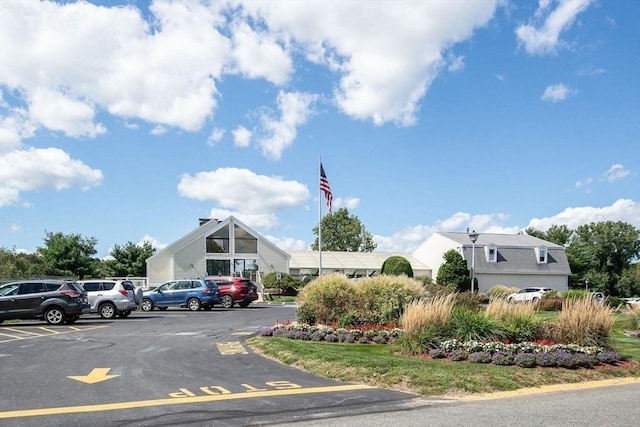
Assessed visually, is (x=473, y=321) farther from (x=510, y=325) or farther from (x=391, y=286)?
(x=391, y=286)

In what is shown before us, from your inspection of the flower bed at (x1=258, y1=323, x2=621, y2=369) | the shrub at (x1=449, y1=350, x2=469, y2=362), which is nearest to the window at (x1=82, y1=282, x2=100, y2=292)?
the flower bed at (x1=258, y1=323, x2=621, y2=369)

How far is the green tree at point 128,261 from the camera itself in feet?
217

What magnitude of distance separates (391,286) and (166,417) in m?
10.9

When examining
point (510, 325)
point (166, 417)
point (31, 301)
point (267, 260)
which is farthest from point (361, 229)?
point (166, 417)

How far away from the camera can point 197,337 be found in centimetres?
1633

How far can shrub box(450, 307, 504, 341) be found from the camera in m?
12.3

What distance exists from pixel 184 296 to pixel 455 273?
25.4 meters

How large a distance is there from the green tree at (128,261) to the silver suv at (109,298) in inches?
1687

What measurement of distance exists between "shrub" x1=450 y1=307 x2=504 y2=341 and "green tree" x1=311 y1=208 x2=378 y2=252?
2827 inches

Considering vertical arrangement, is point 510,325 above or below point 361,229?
below

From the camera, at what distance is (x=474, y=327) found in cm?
1248

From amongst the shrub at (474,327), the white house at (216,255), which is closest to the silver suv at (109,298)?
the shrub at (474,327)

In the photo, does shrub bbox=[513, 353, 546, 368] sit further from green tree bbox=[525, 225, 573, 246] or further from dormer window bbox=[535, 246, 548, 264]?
green tree bbox=[525, 225, 573, 246]

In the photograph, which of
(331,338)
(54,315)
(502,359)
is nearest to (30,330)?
(54,315)
